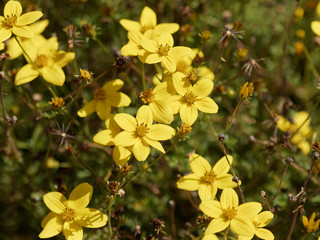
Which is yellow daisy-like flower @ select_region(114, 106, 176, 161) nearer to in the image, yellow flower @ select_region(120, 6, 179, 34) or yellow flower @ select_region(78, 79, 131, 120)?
yellow flower @ select_region(78, 79, 131, 120)

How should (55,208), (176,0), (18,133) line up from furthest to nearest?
(176,0)
(18,133)
(55,208)

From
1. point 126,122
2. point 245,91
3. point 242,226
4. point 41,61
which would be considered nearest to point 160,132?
point 126,122

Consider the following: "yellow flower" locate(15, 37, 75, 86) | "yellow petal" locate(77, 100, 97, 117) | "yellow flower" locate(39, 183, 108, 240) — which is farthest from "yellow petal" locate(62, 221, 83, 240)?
"yellow flower" locate(15, 37, 75, 86)

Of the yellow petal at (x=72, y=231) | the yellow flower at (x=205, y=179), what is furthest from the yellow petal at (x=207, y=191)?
the yellow petal at (x=72, y=231)

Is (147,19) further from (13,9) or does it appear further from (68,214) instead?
(68,214)

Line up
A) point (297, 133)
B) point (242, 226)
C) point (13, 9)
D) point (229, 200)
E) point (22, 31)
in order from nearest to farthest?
point (242, 226)
point (229, 200)
point (22, 31)
point (13, 9)
point (297, 133)

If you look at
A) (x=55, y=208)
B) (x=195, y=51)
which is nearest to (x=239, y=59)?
(x=195, y=51)

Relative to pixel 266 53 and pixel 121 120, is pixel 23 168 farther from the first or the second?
pixel 266 53
